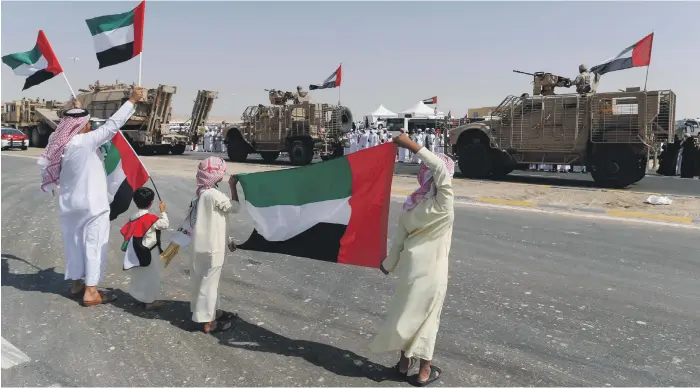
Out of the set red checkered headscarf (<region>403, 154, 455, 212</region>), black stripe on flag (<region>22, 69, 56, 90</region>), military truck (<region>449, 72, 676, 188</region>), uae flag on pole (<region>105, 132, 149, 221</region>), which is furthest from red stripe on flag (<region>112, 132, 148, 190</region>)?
military truck (<region>449, 72, 676, 188</region>)

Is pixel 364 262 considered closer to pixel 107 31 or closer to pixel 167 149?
pixel 107 31

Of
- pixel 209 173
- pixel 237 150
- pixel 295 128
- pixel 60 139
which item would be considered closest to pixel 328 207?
pixel 209 173

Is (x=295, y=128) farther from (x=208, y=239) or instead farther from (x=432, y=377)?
(x=432, y=377)

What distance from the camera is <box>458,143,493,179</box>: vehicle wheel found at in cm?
1552

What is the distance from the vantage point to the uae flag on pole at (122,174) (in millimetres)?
5246

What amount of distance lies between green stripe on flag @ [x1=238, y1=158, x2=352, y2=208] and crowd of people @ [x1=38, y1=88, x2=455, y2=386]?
6.9 inches

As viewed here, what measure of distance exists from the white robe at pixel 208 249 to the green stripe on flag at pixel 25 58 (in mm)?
3285

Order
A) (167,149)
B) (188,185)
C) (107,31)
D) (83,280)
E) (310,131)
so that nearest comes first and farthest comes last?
(83,280) → (107,31) → (188,185) → (310,131) → (167,149)

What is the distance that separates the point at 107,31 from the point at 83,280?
275 centimetres

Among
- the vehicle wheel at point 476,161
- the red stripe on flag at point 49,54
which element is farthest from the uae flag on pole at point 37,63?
the vehicle wheel at point 476,161

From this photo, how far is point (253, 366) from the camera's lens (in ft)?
11.9

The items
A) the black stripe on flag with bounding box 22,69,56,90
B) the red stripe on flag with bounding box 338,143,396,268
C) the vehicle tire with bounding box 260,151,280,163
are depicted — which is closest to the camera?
the red stripe on flag with bounding box 338,143,396,268

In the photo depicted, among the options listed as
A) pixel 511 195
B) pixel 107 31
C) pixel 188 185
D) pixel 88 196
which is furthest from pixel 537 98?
pixel 88 196

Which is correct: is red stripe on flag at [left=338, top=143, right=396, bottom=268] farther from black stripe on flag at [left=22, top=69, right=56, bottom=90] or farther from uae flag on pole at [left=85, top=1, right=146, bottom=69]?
black stripe on flag at [left=22, top=69, right=56, bottom=90]
